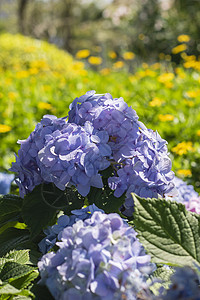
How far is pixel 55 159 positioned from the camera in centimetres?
124

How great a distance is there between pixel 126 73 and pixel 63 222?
5712 mm

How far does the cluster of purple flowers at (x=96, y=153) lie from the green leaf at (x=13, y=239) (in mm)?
159

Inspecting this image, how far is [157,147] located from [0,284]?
0.66 meters

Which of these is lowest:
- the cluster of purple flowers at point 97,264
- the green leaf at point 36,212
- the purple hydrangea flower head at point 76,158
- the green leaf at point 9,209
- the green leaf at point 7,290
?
the green leaf at point 9,209

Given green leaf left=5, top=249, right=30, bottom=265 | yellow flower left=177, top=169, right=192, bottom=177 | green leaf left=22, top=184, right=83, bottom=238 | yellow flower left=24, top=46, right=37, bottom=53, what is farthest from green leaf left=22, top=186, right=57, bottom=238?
yellow flower left=24, top=46, right=37, bottom=53

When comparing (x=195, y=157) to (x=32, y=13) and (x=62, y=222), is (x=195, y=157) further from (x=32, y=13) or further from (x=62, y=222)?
(x=32, y=13)

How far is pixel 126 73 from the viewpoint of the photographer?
672cm

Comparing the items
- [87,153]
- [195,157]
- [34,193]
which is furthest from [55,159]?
[195,157]

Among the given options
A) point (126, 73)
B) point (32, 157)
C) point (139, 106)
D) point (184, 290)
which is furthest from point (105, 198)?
point (126, 73)

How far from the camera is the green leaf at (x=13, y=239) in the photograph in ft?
4.49

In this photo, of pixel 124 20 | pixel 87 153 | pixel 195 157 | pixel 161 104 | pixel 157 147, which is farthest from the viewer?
pixel 124 20

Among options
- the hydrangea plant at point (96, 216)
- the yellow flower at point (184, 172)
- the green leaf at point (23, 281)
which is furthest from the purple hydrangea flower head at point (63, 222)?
the yellow flower at point (184, 172)

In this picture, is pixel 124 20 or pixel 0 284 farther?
pixel 124 20

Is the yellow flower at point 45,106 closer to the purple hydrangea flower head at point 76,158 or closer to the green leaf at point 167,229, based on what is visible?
the purple hydrangea flower head at point 76,158
